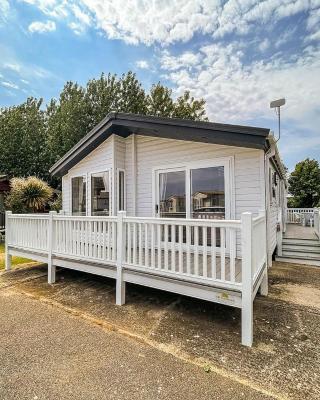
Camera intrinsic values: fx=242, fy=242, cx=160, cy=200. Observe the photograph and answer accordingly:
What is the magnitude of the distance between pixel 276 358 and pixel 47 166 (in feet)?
66.3

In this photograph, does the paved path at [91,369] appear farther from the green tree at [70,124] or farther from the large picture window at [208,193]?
the green tree at [70,124]

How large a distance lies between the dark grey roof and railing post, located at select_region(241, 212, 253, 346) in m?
2.31

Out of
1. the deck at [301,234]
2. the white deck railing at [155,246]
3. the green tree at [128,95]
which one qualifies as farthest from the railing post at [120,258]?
the green tree at [128,95]

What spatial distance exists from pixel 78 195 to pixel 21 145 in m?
14.7

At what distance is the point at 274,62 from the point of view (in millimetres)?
9180

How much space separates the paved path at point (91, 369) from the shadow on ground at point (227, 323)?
0.25m

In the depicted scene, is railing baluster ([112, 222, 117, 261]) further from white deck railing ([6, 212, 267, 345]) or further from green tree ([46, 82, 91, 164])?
green tree ([46, 82, 91, 164])

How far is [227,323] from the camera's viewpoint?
140 inches

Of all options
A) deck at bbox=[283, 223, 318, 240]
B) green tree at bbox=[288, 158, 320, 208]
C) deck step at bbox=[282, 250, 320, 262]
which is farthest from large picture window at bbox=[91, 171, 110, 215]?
green tree at bbox=[288, 158, 320, 208]

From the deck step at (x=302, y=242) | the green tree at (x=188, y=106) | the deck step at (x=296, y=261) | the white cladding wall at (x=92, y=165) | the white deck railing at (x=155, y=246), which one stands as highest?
the green tree at (x=188, y=106)

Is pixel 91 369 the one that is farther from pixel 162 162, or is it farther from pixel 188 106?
pixel 188 106

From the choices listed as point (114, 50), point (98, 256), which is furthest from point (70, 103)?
point (98, 256)

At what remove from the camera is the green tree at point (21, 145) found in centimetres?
1884

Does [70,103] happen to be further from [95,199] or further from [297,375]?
[297,375]
